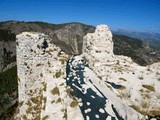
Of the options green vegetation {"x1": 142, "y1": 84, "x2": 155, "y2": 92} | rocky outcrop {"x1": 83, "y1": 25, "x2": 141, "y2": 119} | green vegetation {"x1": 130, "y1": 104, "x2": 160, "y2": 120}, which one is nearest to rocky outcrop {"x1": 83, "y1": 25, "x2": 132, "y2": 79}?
rocky outcrop {"x1": 83, "y1": 25, "x2": 141, "y2": 119}

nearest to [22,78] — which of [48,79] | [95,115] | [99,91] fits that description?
[48,79]

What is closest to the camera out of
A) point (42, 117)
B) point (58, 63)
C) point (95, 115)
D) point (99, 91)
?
point (95, 115)

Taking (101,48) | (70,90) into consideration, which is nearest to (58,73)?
(70,90)

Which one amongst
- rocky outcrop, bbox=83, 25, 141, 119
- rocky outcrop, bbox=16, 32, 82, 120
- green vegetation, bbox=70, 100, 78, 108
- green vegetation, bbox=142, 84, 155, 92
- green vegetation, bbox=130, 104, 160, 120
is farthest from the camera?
rocky outcrop, bbox=83, 25, 141, 119

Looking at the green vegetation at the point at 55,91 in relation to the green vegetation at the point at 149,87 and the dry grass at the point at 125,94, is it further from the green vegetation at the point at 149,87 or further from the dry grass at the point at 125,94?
the green vegetation at the point at 149,87

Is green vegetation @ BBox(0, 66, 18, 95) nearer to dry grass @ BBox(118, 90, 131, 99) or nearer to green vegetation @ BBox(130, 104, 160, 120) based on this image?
dry grass @ BBox(118, 90, 131, 99)

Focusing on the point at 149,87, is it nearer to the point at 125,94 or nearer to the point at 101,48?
the point at 125,94

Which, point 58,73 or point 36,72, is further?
point 36,72

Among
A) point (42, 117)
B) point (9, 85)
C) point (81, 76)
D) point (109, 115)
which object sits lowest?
point (9, 85)

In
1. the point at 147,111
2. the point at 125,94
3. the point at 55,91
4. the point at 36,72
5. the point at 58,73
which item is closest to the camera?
the point at 147,111

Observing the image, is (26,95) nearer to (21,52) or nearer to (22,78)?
(22,78)

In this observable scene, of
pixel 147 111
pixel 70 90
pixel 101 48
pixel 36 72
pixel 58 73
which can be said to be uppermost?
pixel 101 48
